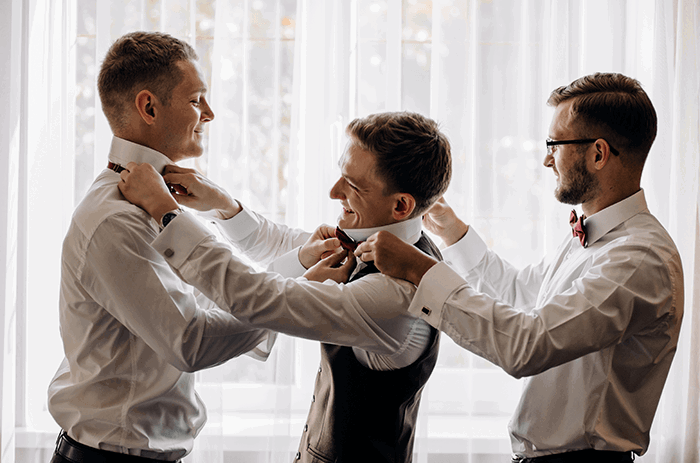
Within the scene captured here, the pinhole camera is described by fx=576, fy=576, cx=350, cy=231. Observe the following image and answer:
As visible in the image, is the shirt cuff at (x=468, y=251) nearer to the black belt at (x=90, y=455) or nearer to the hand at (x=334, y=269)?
the hand at (x=334, y=269)

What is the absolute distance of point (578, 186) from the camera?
5.41 feet

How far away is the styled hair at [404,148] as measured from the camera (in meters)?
1.51

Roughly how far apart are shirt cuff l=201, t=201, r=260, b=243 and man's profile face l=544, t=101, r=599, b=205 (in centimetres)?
99

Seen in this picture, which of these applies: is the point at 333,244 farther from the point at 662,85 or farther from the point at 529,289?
the point at 662,85

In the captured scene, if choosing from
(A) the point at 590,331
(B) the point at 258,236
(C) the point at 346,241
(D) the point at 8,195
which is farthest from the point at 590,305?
(D) the point at 8,195

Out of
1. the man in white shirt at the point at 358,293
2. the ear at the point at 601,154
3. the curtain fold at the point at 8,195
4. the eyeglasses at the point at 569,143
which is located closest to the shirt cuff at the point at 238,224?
the man in white shirt at the point at 358,293

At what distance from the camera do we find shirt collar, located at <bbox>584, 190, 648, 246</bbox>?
5.29ft

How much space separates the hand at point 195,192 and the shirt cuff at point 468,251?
2.65 feet

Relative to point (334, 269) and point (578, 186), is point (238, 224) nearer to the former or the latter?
point (334, 269)

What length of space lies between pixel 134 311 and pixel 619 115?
137 cm

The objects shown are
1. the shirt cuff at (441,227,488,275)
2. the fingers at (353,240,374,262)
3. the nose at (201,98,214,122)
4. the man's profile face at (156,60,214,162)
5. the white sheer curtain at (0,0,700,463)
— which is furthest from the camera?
the white sheer curtain at (0,0,700,463)

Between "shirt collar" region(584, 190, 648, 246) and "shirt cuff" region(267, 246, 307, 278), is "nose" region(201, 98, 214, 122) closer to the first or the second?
"shirt cuff" region(267, 246, 307, 278)

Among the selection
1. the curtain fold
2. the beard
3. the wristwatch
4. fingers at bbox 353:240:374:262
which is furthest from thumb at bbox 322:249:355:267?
the curtain fold

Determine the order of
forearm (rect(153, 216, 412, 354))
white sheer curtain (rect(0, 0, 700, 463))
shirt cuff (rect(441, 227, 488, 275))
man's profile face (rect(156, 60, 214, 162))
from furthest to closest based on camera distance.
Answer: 1. white sheer curtain (rect(0, 0, 700, 463))
2. shirt cuff (rect(441, 227, 488, 275))
3. man's profile face (rect(156, 60, 214, 162))
4. forearm (rect(153, 216, 412, 354))
